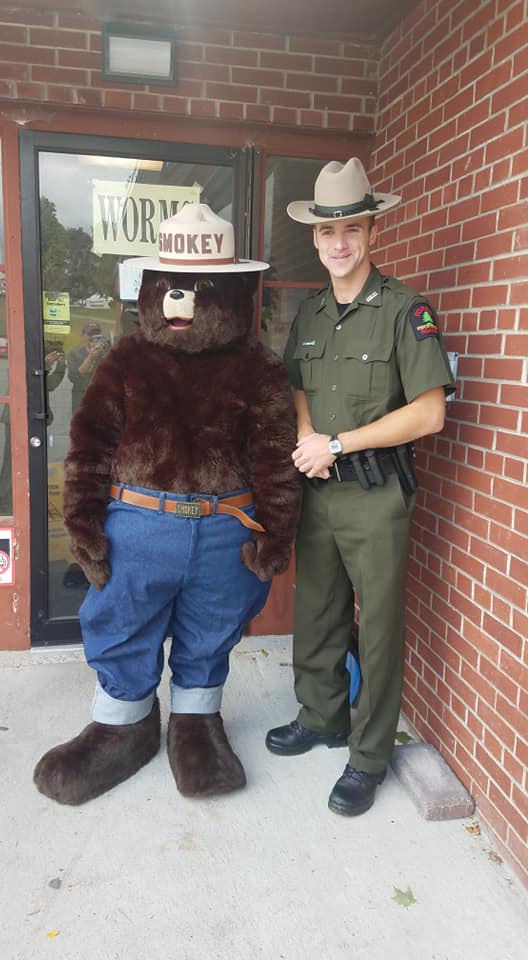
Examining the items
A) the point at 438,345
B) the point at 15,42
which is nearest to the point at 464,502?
the point at 438,345

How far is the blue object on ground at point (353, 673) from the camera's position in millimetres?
2830

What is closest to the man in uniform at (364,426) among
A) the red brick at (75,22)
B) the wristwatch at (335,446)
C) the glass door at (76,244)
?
the wristwatch at (335,446)

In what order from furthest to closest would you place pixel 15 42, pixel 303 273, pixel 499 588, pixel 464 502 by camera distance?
pixel 303 273 < pixel 15 42 < pixel 464 502 < pixel 499 588

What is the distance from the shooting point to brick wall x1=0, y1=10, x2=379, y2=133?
9.89 ft

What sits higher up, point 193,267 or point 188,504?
point 193,267

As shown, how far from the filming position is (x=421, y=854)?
2.22 meters

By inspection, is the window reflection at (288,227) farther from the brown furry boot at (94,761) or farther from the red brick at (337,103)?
the brown furry boot at (94,761)

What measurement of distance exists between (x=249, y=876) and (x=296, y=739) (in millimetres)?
669

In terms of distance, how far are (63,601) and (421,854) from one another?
200 cm

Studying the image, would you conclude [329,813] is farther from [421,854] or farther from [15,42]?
[15,42]

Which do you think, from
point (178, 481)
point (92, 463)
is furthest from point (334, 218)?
point (92, 463)

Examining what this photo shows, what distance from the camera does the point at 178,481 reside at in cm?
230

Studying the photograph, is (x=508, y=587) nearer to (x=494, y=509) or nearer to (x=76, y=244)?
(x=494, y=509)

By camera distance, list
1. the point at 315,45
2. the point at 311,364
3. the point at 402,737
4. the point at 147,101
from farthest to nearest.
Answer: the point at 315,45 < the point at 147,101 < the point at 402,737 < the point at 311,364
